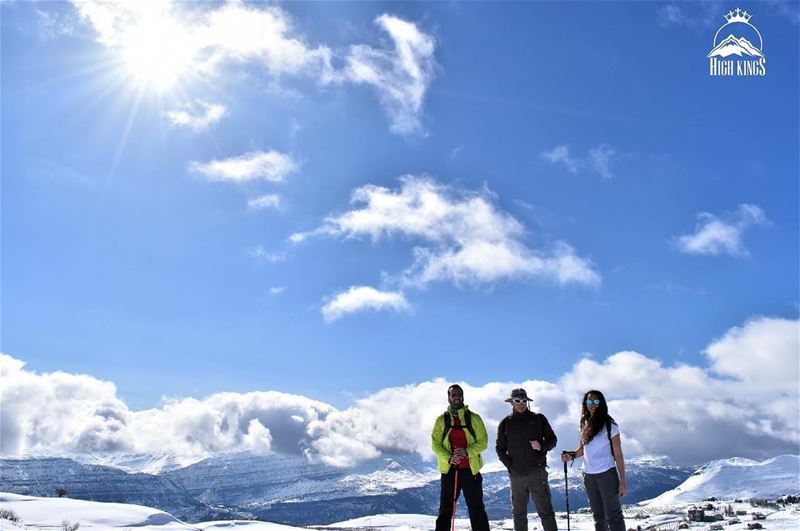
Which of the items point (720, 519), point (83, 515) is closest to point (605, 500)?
point (83, 515)

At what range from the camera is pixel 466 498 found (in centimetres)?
1130

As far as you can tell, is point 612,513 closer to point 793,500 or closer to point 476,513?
point 476,513

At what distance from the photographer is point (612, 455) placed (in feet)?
36.0

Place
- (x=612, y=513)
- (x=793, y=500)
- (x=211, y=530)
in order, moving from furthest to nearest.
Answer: (x=793, y=500) → (x=211, y=530) → (x=612, y=513)

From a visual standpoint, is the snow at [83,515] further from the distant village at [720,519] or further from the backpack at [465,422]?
the distant village at [720,519]

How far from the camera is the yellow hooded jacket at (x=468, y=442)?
37.4 feet

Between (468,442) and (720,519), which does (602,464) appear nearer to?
(468,442)

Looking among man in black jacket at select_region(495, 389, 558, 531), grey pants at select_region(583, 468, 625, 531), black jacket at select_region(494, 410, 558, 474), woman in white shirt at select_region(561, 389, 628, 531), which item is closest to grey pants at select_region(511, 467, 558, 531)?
man in black jacket at select_region(495, 389, 558, 531)

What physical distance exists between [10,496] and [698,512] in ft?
440

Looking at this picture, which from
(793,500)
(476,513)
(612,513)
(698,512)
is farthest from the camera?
(793,500)

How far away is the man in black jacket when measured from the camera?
38.3 ft

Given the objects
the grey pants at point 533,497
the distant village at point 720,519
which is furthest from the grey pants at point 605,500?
the distant village at point 720,519

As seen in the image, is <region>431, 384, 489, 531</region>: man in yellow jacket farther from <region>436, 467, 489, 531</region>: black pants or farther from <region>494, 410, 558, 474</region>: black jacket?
<region>494, 410, 558, 474</region>: black jacket

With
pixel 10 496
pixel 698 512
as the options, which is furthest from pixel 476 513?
pixel 698 512
